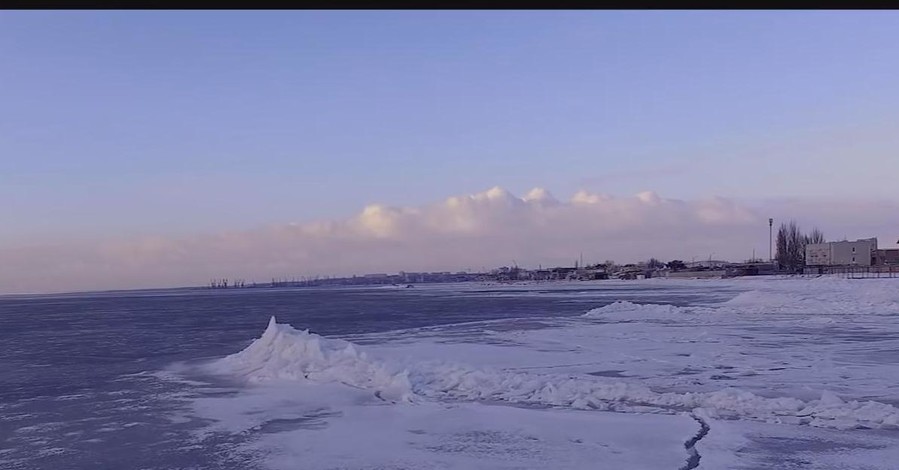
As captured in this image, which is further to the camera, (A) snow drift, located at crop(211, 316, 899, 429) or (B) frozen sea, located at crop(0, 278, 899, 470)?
(A) snow drift, located at crop(211, 316, 899, 429)

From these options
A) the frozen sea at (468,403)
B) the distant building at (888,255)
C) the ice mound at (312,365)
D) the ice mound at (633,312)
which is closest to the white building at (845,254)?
the distant building at (888,255)

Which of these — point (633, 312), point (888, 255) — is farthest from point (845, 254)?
point (633, 312)

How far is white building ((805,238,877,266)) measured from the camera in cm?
9212

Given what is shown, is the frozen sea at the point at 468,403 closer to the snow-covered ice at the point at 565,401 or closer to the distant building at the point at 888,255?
the snow-covered ice at the point at 565,401

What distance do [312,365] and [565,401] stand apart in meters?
5.52

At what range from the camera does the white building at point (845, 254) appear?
92125 mm

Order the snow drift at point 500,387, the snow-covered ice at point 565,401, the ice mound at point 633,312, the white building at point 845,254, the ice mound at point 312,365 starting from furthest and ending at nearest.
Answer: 1. the white building at point 845,254
2. the ice mound at point 633,312
3. the ice mound at point 312,365
4. the snow drift at point 500,387
5. the snow-covered ice at point 565,401

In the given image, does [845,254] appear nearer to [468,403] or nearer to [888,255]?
[888,255]

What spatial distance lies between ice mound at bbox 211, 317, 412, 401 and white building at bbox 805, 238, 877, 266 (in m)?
89.8

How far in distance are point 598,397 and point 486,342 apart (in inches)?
333

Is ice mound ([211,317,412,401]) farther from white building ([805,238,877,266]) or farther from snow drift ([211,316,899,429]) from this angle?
white building ([805,238,877,266])

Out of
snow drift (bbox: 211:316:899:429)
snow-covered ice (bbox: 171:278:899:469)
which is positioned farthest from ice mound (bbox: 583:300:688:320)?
snow drift (bbox: 211:316:899:429)

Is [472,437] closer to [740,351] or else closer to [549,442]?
[549,442]

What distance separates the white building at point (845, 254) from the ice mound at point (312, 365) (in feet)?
295
